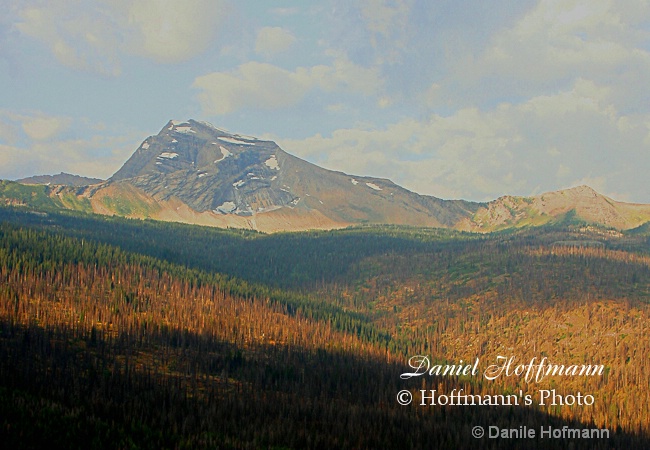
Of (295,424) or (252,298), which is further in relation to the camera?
(252,298)

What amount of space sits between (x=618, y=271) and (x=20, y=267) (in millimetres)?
154526

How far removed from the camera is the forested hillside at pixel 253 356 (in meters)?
72.3

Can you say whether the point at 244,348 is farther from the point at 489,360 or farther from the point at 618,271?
the point at 618,271

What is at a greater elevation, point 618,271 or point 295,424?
point 618,271

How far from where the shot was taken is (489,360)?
6275 inches

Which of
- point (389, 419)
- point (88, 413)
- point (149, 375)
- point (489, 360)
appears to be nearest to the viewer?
point (88, 413)

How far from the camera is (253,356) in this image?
121 metres

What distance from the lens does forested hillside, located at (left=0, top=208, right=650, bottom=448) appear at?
2847 inches

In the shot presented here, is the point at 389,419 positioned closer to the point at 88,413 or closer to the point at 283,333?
the point at 88,413

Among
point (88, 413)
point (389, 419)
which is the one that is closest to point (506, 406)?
point (389, 419)

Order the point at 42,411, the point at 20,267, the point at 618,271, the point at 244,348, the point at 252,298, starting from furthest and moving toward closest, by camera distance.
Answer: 1. the point at 618,271
2. the point at 252,298
3. the point at 20,267
4. the point at 244,348
5. the point at 42,411

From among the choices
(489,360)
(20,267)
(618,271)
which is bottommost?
(489,360)

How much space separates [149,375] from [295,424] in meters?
25.3

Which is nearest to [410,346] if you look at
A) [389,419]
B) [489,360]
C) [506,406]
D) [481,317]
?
[489,360]
